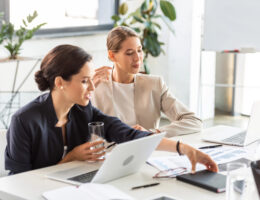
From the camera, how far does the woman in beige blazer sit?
2727 mm

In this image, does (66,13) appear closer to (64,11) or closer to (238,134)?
(64,11)

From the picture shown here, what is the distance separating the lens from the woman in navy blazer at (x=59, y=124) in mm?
1923

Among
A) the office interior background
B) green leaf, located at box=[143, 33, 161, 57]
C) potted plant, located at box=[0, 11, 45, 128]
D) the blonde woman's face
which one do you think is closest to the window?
the office interior background

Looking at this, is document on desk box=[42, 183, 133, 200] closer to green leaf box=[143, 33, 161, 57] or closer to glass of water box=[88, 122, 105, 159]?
glass of water box=[88, 122, 105, 159]

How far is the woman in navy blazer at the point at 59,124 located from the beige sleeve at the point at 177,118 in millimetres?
456

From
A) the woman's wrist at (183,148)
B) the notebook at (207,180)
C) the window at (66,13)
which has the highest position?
the window at (66,13)

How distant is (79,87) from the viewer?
2.04 meters

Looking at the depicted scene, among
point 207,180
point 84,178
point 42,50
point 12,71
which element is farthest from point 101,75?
point 42,50

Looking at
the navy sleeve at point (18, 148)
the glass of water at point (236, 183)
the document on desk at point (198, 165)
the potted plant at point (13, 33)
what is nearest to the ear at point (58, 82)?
the navy sleeve at point (18, 148)

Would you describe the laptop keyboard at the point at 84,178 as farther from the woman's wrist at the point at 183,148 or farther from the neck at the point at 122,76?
the neck at the point at 122,76

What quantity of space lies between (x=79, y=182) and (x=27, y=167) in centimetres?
38

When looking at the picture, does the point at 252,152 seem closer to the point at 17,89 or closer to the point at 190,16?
the point at 17,89

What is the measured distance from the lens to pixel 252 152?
213 centimetres

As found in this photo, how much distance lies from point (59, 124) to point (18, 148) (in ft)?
0.81
